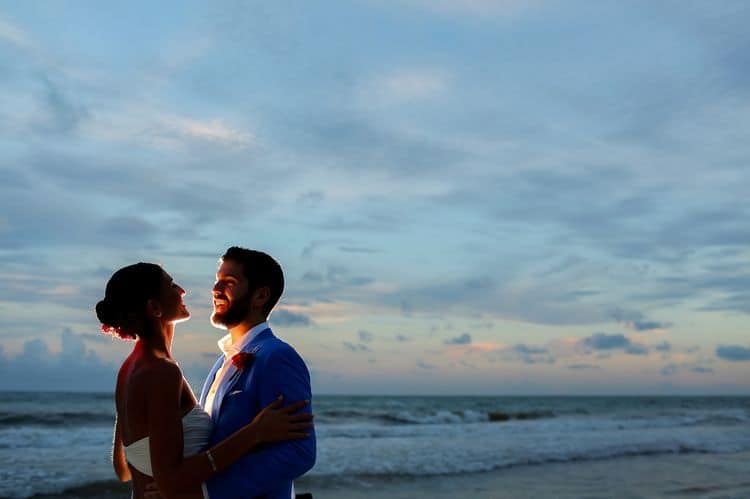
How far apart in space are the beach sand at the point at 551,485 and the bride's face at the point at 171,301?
339 inches

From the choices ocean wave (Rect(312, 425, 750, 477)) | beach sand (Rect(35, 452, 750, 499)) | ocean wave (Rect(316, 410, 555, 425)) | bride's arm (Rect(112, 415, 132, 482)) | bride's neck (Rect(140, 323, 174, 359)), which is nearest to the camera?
bride's neck (Rect(140, 323, 174, 359))

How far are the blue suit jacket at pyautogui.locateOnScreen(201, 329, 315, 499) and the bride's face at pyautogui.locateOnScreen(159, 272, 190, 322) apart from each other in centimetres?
31

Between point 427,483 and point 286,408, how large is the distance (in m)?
10.3

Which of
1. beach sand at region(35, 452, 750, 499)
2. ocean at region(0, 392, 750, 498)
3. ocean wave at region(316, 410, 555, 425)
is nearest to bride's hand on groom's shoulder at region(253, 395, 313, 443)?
beach sand at region(35, 452, 750, 499)

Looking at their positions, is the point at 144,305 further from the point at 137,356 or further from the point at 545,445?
the point at 545,445

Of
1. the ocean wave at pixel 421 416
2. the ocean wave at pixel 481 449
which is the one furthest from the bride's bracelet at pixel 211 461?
the ocean wave at pixel 421 416

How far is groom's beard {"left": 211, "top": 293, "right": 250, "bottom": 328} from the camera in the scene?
283 centimetres

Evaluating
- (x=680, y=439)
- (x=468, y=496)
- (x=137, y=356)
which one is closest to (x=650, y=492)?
(x=468, y=496)

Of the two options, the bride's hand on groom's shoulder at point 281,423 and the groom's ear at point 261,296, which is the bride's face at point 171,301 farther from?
the bride's hand on groom's shoulder at point 281,423

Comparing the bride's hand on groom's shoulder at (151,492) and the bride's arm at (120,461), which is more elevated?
the bride's arm at (120,461)

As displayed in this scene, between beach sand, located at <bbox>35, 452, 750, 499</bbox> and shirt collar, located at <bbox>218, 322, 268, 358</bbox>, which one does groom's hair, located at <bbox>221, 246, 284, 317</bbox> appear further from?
beach sand, located at <bbox>35, 452, 750, 499</bbox>

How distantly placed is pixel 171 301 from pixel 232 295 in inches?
9.4

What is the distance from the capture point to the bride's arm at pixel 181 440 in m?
2.59

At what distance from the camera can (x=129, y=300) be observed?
9.19 feet
